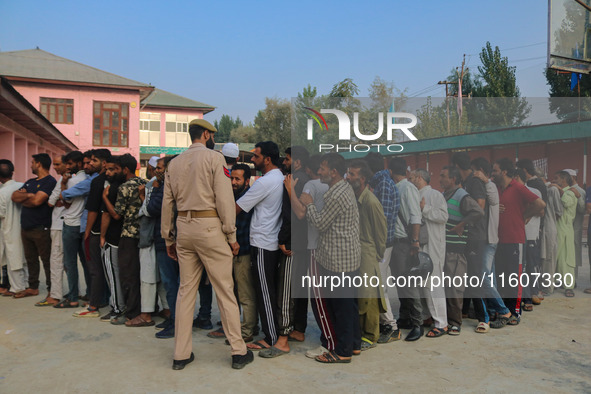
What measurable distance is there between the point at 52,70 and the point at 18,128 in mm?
18740

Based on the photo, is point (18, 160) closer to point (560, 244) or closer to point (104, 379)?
point (104, 379)

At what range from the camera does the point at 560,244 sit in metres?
7.25

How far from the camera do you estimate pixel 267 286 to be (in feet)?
14.5

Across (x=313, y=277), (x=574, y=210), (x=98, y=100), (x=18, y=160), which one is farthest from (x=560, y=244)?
(x=98, y=100)

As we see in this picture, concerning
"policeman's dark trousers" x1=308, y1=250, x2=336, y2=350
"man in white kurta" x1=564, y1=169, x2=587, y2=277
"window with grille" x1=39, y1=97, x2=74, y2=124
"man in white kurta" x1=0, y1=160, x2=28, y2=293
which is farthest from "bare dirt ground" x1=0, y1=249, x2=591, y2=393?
"window with grille" x1=39, y1=97, x2=74, y2=124

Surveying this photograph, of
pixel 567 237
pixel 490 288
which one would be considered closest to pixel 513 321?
pixel 490 288

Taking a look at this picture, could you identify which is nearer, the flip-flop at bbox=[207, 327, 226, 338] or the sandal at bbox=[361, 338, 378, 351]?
the sandal at bbox=[361, 338, 378, 351]

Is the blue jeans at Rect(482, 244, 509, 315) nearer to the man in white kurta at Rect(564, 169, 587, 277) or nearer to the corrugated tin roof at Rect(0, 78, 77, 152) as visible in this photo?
the man in white kurta at Rect(564, 169, 587, 277)

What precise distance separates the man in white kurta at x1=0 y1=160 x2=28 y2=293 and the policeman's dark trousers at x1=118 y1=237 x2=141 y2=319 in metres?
2.05

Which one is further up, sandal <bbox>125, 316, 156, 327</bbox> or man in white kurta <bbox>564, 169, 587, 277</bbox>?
man in white kurta <bbox>564, 169, 587, 277</bbox>

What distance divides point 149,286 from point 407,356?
108 inches

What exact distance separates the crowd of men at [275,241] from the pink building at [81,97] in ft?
73.4

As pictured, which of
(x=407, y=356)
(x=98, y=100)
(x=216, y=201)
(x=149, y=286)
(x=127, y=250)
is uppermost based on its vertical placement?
(x=98, y=100)

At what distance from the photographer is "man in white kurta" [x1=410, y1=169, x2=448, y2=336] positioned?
4977 mm
